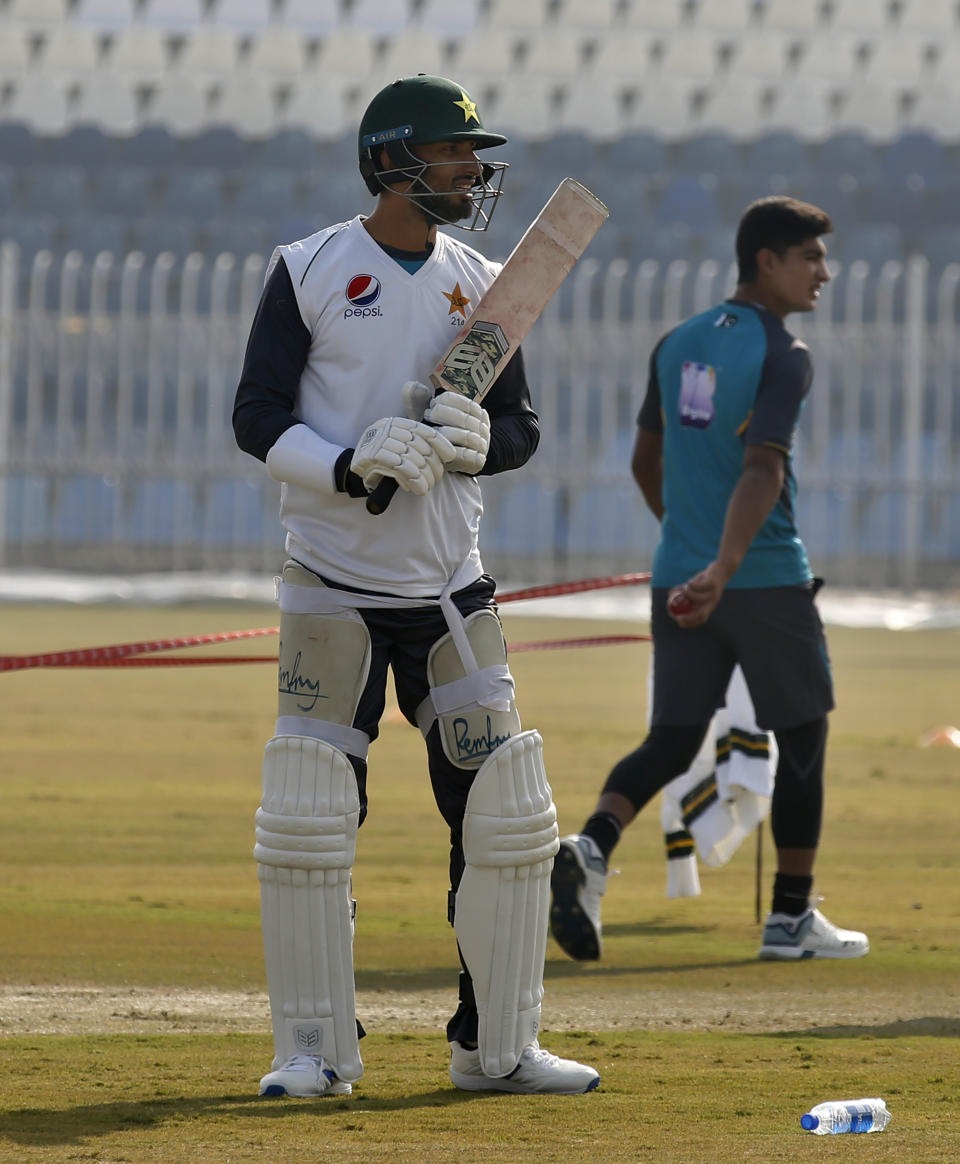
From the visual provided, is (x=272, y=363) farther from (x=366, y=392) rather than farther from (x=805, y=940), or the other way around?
(x=805, y=940)

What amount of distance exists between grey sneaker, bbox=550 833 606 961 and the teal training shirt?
0.80 m

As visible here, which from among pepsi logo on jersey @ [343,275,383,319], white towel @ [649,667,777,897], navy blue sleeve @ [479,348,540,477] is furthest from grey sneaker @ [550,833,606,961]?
pepsi logo on jersey @ [343,275,383,319]

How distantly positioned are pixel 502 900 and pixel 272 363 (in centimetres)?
Result: 103

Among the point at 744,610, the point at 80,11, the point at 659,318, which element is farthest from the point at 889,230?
the point at 744,610

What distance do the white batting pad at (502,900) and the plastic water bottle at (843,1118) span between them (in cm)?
56

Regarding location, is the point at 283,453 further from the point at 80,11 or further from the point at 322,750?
the point at 80,11

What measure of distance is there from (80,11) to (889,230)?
64.4 feet

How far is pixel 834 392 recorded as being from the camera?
27.5m

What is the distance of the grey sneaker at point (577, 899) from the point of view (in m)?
4.80

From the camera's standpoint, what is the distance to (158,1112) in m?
3.37

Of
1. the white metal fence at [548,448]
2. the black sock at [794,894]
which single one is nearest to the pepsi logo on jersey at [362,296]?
the black sock at [794,894]

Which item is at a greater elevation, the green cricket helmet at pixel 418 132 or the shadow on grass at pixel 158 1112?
the green cricket helmet at pixel 418 132

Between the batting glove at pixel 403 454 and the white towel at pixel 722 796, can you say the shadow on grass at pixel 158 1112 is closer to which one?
the batting glove at pixel 403 454

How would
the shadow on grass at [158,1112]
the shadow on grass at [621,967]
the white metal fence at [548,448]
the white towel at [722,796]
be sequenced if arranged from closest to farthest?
the shadow on grass at [158,1112] → the shadow on grass at [621,967] → the white towel at [722,796] → the white metal fence at [548,448]
